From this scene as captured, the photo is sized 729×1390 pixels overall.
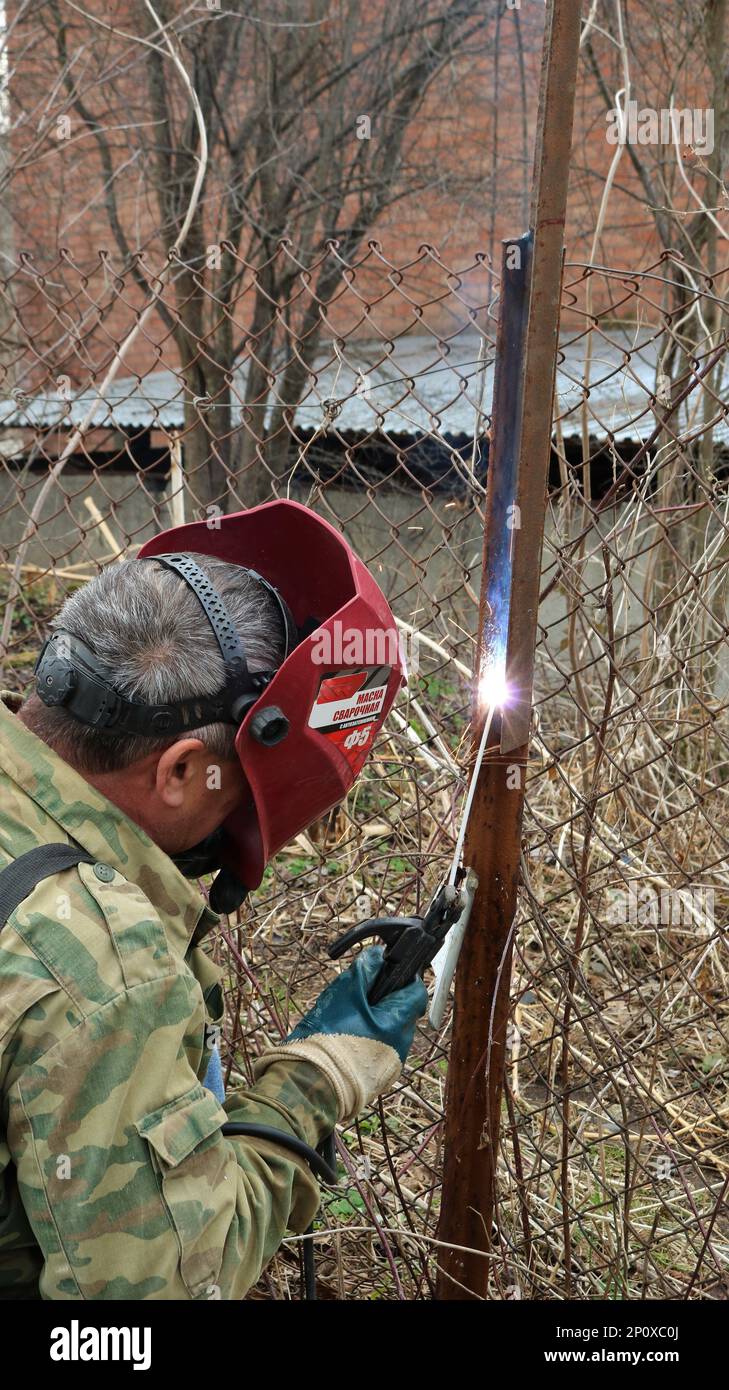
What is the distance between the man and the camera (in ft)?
4.16

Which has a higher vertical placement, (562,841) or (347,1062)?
(562,841)

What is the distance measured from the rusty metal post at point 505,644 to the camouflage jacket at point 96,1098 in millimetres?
625

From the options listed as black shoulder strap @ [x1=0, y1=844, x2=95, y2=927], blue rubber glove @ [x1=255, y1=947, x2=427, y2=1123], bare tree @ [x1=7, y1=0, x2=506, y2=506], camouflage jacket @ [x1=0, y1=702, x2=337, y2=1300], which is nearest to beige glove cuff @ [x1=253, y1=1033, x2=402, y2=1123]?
blue rubber glove @ [x1=255, y1=947, x2=427, y2=1123]

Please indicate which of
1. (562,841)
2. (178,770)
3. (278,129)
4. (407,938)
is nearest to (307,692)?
(178,770)

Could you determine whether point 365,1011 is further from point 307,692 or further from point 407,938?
point 307,692

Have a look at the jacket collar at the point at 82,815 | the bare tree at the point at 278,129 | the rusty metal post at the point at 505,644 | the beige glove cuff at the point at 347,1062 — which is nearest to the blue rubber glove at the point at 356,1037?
the beige glove cuff at the point at 347,1062

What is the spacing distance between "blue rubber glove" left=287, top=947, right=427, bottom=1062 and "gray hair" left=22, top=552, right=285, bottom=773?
1.56 feet

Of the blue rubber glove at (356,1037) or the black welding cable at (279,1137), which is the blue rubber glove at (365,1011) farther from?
the black welding cable at (279,1137)

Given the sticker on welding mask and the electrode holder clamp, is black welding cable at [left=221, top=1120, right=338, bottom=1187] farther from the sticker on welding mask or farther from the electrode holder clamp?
the sticker on welding mask

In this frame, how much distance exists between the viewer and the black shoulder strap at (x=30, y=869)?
130 cm

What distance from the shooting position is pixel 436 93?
365 inches

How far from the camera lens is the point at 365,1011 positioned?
5.71ft

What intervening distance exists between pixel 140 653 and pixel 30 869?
329 mm
